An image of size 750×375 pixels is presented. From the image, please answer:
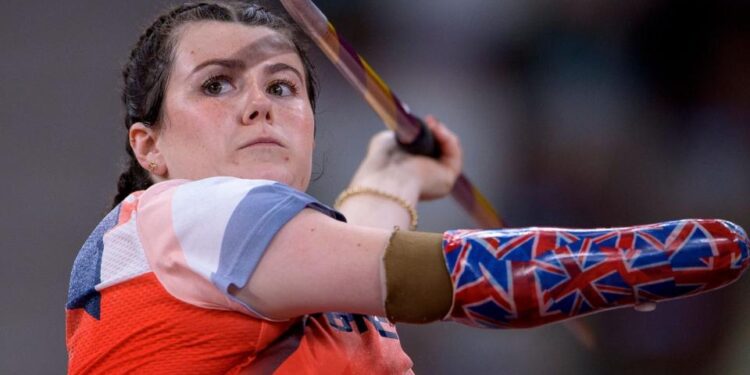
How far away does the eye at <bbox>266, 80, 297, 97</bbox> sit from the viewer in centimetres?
132

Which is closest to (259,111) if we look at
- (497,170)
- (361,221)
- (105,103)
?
(361,221)

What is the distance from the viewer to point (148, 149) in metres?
1.35

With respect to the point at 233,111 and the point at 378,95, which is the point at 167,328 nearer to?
the point at 233,111

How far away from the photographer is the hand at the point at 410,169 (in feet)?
6.37

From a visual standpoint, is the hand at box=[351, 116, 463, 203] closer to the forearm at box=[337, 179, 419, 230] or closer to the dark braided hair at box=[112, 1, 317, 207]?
the forearm at box=[337, 179, 419, 230]

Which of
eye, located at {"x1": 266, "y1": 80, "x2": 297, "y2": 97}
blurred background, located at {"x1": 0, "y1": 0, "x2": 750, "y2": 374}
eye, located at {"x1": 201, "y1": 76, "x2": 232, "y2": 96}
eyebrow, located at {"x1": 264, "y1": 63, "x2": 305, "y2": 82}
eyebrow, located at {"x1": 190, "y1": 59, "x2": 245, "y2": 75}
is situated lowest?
blurred background, located at {"x1": 0, "y1": 0, "x2": 750, "y2": 374}

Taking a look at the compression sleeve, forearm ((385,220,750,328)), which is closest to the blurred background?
the compression sleeve

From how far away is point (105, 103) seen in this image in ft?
8.05

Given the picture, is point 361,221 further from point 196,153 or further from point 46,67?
point 46,67

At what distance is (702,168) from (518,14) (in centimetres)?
73

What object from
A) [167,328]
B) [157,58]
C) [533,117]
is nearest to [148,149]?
[157,58]

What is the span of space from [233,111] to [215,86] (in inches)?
2.2

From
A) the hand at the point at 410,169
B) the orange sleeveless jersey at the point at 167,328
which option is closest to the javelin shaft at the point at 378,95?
the hand at the point at 410,169

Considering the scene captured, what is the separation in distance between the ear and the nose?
166 millimetres
